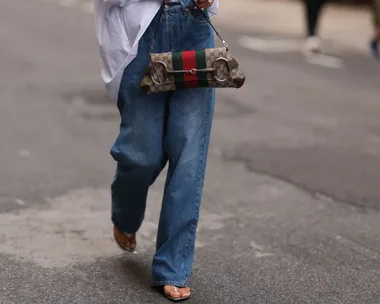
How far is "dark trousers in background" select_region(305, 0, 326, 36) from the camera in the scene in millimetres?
14484

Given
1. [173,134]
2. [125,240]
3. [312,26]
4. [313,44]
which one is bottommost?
[313,44]

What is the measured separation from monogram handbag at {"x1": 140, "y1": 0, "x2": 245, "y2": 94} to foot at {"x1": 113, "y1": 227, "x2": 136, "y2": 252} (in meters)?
0.97

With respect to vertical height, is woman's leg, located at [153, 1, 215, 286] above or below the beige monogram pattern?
below

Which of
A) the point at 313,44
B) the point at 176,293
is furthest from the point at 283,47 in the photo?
the point at 176,293

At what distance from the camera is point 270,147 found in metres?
7.83

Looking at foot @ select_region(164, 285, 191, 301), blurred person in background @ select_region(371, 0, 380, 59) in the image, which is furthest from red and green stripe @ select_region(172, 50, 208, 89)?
blurred person in background @ select_region(371, 0, 380, 59)

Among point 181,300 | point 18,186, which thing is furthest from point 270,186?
point 181,300

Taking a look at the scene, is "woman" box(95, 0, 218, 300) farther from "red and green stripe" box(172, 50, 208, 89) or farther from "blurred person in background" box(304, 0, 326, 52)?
"blurred person in background" box(304, 0, 326, 52)

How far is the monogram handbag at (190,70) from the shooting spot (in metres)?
4.18

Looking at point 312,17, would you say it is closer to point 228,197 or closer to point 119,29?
point 228,197

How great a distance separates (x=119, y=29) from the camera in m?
4.29

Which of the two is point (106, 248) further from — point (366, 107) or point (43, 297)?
point (366, 107)

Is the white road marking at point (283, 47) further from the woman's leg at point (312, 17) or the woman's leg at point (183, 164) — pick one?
the woman's leg at point (183, 164)

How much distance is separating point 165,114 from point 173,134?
0.41 feet
